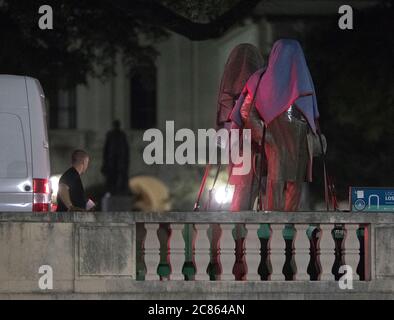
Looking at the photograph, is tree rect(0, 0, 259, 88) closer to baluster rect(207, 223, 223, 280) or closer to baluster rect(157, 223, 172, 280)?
baluster rect(157, 223, 172, 280)

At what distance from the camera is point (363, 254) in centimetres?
1480

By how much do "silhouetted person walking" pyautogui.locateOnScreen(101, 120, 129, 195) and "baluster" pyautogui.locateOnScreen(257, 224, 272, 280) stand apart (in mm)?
23788

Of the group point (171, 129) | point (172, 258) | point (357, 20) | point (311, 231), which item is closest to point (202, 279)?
point (172, 258)

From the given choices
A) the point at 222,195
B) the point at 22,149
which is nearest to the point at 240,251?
the point at 22,149

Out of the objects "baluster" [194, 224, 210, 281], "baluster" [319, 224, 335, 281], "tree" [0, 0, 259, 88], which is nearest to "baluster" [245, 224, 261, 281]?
"baluster" [194, 224, 210, 281]

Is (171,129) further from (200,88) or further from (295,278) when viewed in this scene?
(295,278)

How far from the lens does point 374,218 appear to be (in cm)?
1452

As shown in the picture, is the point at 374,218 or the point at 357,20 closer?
the point at 374,218

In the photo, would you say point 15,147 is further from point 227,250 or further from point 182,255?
point 227,250

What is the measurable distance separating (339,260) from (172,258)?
5.74 ft

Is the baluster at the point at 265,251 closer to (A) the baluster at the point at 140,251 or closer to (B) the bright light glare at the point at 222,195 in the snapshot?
(A) the baluster at the point at 140,251
